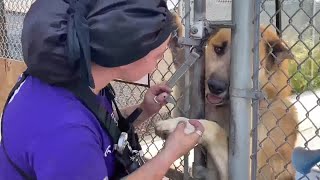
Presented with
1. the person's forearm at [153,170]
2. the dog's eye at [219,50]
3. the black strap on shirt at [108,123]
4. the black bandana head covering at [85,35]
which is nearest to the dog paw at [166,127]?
the black strap on shirt at [108,123]

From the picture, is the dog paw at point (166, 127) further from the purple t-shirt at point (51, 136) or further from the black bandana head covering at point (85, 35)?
the black bandana head covering at point (85, 35)

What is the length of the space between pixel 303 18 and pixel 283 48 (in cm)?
132

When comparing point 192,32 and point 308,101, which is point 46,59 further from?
point 308,101

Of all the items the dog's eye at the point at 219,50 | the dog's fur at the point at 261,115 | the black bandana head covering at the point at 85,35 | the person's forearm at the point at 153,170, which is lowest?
the dog's fur at the point at 261,115

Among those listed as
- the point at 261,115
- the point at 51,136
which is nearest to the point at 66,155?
the point at 51,136

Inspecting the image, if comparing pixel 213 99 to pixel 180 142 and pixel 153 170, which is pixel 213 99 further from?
pixel 153 170

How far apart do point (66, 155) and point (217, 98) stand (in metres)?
1.60

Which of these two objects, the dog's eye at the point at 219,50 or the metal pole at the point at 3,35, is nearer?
the dog's eye at the point at 219,50

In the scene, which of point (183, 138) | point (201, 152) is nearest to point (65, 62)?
point (183, 138)

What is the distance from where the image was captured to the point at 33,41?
5.46 ft

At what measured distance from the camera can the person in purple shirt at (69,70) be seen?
62.6 inches

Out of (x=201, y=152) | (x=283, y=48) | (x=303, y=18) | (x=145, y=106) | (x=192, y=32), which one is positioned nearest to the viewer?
(x=192, y=32)

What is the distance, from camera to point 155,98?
2.47 m

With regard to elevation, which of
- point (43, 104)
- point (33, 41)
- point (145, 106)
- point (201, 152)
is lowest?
point (201, 152)
